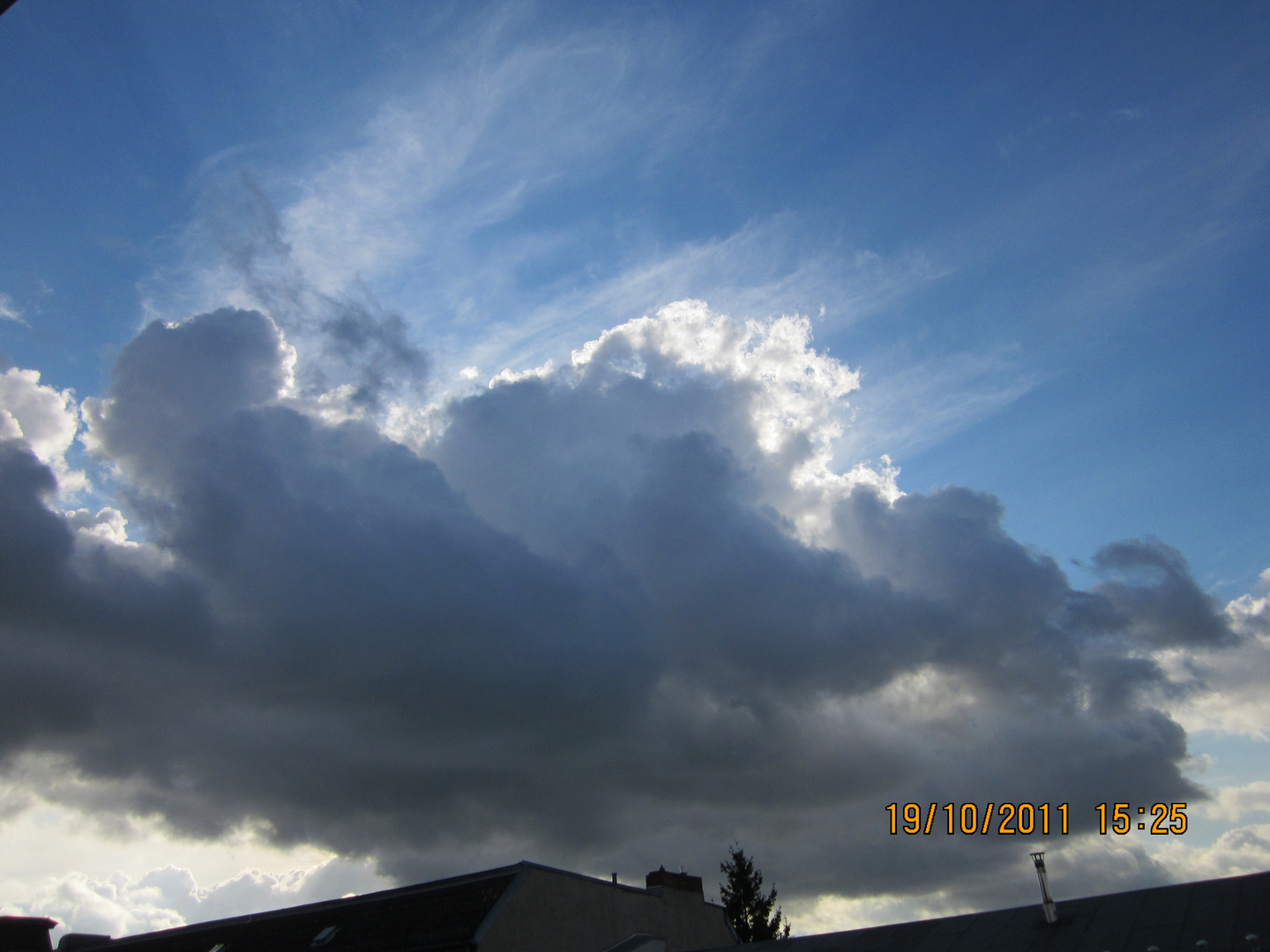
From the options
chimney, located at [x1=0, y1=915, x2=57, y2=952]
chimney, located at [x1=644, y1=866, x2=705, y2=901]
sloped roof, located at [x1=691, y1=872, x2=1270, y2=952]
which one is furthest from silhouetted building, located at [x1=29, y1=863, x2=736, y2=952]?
chimney, located at [x1=0, y1=915, x2=57, y2=952]

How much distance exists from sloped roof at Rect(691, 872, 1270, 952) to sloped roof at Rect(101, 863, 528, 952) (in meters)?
10.3

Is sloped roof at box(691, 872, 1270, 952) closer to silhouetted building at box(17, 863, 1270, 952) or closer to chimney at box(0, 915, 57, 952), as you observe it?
silhouetted building at box(17, 863, 1270, 952)

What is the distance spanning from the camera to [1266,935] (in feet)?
59.8

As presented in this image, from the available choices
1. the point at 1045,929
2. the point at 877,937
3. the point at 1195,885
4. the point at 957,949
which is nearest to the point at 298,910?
the point at 877,937

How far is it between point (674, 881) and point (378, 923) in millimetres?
→ 12440

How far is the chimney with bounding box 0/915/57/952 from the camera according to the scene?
184ft

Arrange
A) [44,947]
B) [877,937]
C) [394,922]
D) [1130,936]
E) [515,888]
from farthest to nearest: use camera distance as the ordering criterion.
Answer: [44,947] < [394,922] < [515,888] < [877,937] < [1130,936]

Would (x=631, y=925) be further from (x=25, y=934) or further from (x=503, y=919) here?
(x=25, y=934)

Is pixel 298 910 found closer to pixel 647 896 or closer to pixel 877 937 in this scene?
pixel 647 896

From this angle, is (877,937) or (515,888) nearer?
(877,937)

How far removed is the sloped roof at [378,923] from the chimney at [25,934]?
2591 cm

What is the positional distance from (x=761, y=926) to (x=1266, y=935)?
152 feet

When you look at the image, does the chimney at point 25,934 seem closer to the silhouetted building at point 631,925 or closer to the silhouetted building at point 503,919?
the silhouetted building at point 631,925

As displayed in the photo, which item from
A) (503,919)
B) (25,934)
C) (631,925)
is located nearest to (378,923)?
(503,919)
